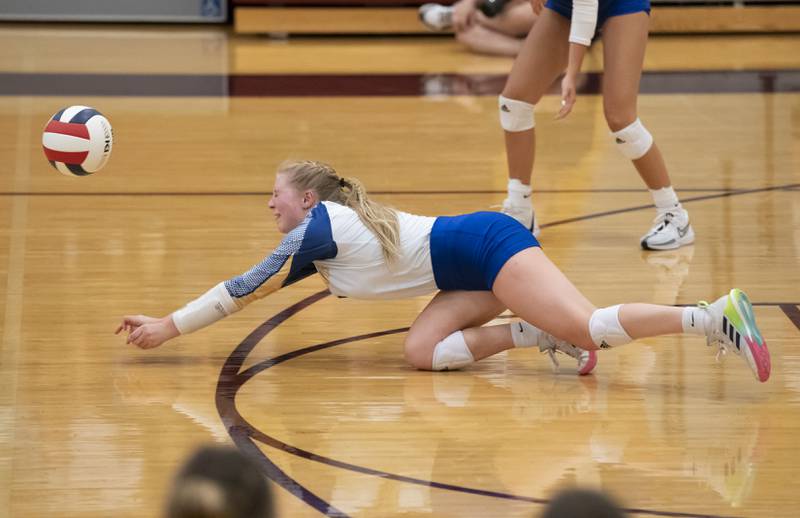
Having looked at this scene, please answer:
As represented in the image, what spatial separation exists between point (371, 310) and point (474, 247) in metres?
0.86

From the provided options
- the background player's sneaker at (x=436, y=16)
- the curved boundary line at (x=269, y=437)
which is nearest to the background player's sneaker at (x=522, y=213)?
the curved boundary line at (x=269, y=437)

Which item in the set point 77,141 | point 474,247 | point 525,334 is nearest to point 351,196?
point 474,247

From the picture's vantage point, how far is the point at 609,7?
489 cm

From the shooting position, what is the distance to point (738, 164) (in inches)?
257

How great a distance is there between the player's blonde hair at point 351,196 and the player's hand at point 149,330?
1.91ft

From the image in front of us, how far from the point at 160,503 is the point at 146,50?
25.1ft

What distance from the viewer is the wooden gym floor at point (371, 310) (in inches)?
122

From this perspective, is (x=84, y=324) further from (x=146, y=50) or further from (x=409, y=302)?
(x=146, y=50)

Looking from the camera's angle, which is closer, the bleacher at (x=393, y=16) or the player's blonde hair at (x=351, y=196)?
the player's blonde hair at (x=351, y=196)

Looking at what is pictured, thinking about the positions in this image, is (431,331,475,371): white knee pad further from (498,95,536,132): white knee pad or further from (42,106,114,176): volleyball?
(498,95,536,132): white knee pad

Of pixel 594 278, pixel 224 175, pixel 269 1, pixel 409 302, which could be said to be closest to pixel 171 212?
pixel 224 175

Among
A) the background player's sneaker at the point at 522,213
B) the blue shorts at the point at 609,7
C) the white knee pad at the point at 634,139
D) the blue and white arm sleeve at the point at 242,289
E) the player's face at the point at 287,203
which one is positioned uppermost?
the blue shorts at the point at 609,7

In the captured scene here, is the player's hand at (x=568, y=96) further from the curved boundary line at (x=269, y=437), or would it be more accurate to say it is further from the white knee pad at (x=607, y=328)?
the white knee pad at (x=607, y=328)

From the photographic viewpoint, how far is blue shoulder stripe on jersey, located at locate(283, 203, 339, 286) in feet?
12.2
